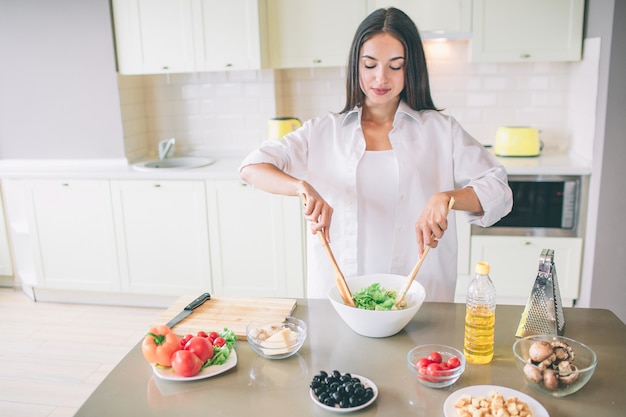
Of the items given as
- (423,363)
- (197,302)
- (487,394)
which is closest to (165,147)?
(197,302)

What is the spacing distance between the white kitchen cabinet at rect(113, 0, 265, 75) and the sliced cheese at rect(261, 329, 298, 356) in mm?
2440

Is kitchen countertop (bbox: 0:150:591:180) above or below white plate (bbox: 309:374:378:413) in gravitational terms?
above

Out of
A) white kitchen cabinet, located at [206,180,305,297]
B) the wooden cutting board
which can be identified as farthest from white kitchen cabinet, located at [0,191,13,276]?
the wooden cutting board

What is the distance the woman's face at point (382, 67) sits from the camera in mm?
1683

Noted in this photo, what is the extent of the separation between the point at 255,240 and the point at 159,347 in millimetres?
2188

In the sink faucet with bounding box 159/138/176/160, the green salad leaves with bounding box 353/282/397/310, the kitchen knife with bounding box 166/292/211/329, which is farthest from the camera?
the sink faucet with bounding box 159/138/176/160

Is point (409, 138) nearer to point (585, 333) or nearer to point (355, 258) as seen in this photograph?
point (355, 258)

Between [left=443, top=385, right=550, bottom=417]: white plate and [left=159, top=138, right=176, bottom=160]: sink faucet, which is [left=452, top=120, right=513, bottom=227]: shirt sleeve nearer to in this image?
[left=443, top=385, right=550, bottom=417]: white plate

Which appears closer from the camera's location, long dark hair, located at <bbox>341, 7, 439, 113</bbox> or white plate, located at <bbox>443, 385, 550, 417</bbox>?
white plate, located at <bbox>443, 385, 550, 417</bbox>

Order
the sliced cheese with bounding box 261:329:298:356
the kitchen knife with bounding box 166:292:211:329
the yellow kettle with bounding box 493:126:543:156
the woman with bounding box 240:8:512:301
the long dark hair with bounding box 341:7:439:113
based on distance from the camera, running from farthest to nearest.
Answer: the yellow kettle with bounding box 493:126:543:156 → the woman with bounding box 240:8:512:301 → the long dark hair with bounding box 341:7:439:113 → the kitchen knife with bounding box 166:292:211:329 → the sliced cheese with bounding box 261:329:298:356

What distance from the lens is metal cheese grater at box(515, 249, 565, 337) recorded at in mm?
1409

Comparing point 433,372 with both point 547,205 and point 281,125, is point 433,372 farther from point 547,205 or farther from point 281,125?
point 281,125

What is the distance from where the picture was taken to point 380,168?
6.06 ft

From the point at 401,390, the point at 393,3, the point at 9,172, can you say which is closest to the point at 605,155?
the point at 393,3
